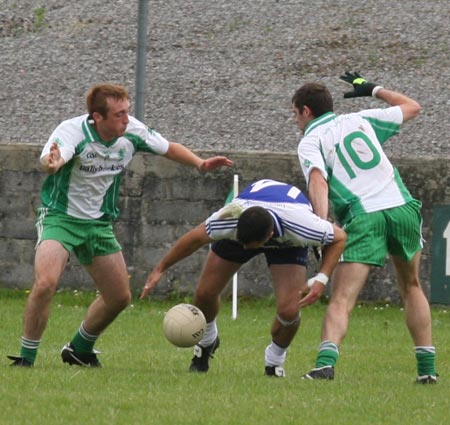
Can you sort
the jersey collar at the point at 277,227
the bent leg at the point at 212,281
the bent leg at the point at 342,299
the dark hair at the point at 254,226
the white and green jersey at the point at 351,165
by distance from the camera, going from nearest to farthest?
the dark hair at the point at 254,226
the jersey collar at the point at 277,227
the bent leg at the point at 342,299
the white and green jersey at the point at 351,165
the bent leg at the point at 212,281

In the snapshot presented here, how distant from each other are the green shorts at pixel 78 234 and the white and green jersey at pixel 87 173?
49 millimetres

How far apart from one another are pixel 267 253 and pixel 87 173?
1370 mm

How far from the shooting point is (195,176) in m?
15.5

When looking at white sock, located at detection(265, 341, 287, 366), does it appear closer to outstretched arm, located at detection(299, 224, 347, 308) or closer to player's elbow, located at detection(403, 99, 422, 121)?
outstretched arm, located at detection(299, 224, 347, 308)

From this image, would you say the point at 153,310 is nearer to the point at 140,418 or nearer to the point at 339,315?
the point at 339,315

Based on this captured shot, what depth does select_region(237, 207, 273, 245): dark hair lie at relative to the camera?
872cm

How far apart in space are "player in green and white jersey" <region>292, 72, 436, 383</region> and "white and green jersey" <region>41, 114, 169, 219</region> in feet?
4.22

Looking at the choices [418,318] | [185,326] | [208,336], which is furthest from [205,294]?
[418,318]

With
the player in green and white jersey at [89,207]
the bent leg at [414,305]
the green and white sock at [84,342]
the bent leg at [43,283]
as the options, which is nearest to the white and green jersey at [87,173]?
the player in green and white jersey at [89,207]

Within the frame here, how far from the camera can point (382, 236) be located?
30.6ft

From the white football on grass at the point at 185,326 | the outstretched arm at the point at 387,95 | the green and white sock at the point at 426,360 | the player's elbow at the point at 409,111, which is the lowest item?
the green and white sock at the point at 426,360

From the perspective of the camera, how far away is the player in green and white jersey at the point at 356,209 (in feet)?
30.3

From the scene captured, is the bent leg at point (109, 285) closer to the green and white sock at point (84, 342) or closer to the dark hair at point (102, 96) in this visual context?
the green and white sock at point (84, 342)

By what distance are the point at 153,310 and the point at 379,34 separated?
35.2ft
